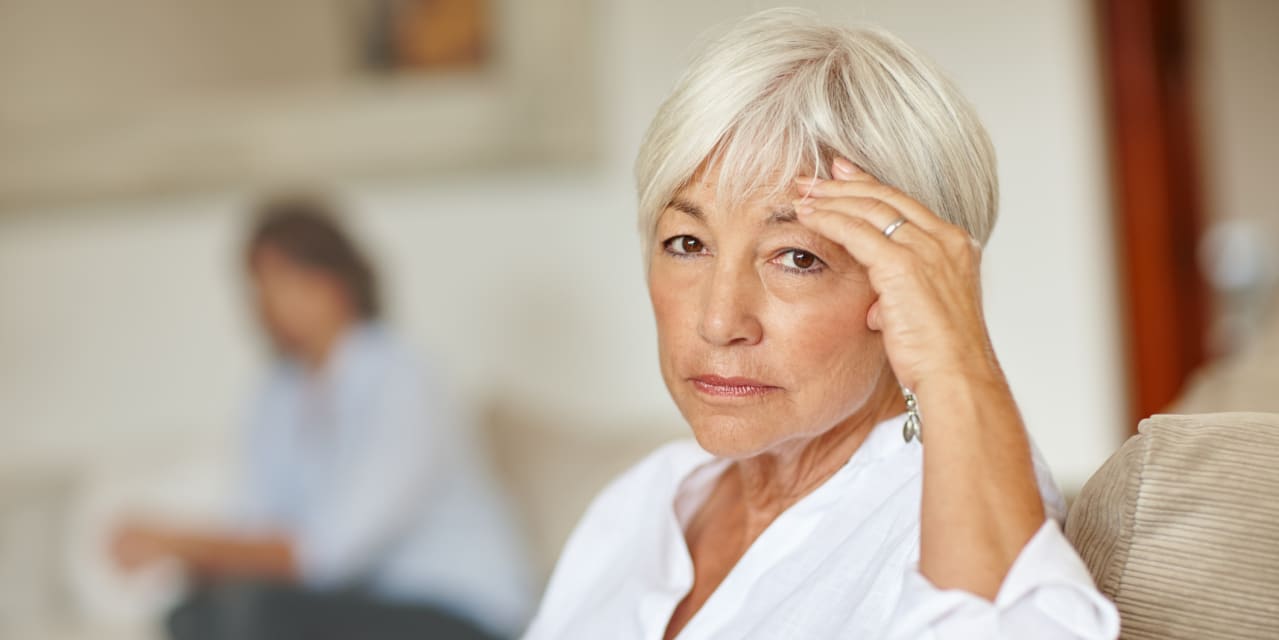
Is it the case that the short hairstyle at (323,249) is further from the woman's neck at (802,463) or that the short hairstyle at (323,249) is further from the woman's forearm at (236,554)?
the woman's neck at (802,463)

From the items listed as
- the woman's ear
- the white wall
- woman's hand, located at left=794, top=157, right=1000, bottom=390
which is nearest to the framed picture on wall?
the white wall

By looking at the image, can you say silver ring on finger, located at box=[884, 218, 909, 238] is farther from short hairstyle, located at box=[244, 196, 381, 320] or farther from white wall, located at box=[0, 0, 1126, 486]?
short hairstyle, located at box=[244, 196, 381, 320]

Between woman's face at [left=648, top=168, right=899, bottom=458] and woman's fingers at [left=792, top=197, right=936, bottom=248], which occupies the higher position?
woman's fingers at [left=792, top=197, right=936, bottom=248]

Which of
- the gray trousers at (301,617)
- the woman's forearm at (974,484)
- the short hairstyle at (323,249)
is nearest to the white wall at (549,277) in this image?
the short hairstyle at (323,249)

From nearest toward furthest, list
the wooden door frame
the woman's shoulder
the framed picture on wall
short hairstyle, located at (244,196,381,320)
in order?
the woman's shoulder, the wooden door frame, short hairstyle, located at (244,196,381,320), the framed picture on wall

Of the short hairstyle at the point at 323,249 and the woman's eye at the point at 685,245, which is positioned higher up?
the woman's eye at the point at 685,245

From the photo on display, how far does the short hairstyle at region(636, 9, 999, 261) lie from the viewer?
100 centimetres

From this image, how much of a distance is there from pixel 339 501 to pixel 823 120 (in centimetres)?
183

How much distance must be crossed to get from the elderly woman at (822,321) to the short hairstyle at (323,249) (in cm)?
176

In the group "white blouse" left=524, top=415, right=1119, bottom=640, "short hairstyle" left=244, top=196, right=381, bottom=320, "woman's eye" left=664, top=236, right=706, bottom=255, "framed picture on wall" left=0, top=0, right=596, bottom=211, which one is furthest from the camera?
"framed picture on wall" left=0, top=0, right=596, bottom=211

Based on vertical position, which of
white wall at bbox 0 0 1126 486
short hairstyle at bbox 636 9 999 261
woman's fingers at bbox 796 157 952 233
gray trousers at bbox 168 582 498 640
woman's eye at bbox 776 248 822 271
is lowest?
gray trousers at bbox 168 582 498 640

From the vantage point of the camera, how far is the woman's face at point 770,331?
3.39 feet

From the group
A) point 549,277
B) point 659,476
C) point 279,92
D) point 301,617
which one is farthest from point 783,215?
point 279,92

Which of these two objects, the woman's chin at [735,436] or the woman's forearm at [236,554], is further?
the woman's forearm at [236,554]
